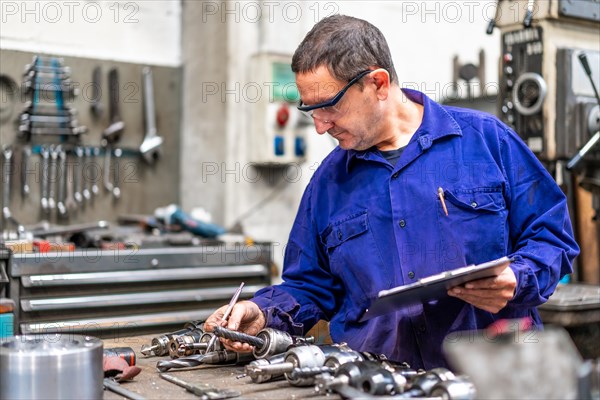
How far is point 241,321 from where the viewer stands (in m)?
1.60

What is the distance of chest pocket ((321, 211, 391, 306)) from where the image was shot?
5.47 ft

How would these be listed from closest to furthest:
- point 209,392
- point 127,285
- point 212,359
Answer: point 209,392 → point 212,359 → point 127,285

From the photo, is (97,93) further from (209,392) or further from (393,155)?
(209,392)

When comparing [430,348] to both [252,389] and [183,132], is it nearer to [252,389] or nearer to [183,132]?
[252,389]

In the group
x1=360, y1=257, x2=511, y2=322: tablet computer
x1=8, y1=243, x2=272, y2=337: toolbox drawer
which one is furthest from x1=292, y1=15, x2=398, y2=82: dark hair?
x1=8, y1=243, x2=272, y2=337: toolbox drawer

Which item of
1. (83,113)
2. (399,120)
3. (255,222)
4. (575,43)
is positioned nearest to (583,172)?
(575,43)

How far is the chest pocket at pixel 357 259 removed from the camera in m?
1.67

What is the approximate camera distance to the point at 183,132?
3732 mm

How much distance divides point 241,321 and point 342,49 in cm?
60

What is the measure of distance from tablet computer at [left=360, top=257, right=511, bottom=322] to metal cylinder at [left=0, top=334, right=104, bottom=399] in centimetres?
49

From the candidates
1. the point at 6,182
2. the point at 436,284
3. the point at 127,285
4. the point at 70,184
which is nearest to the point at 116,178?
the point at 70,184

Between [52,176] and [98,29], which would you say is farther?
[98,29]

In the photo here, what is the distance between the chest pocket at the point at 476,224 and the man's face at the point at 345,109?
0.23 m

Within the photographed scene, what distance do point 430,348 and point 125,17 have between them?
8.08 ft
